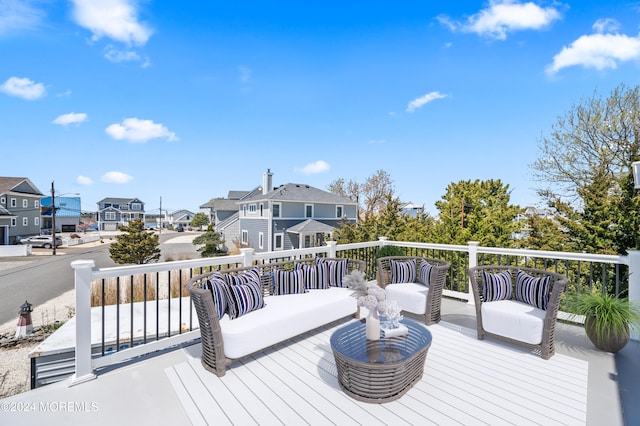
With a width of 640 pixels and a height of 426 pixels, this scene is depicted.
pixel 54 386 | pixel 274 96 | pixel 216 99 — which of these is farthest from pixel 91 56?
pixel 54 386

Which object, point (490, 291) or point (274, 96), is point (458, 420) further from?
point (274, 96)

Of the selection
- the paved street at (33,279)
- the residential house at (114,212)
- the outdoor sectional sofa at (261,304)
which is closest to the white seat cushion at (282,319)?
the outdoor sectional sofa at (261,304)

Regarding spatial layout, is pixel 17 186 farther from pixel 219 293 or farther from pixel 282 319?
pixel 282 319

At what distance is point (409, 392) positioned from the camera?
2.42 meters

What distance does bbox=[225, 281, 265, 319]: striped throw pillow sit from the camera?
2984mm

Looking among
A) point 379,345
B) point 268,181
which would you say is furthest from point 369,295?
point 268,181

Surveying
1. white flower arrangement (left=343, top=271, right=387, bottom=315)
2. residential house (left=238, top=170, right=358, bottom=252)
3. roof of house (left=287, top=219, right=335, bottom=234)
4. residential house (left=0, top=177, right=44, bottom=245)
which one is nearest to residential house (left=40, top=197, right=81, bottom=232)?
residential house (left=0, top=177, right=44, bottom=245)

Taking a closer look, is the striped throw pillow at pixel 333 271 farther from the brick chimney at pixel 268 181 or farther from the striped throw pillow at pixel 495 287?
the brick chimney at pixel 268 181

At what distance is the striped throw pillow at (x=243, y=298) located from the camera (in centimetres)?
298

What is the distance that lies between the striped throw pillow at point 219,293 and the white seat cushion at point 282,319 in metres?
0.12

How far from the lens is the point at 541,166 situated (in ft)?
36.7

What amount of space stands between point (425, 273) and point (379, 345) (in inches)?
77.1

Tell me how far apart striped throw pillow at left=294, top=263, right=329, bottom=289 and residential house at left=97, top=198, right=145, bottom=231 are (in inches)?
2012

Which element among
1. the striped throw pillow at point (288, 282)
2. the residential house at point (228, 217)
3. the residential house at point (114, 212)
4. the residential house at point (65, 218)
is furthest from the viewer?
the residential house at point (114, 212)
